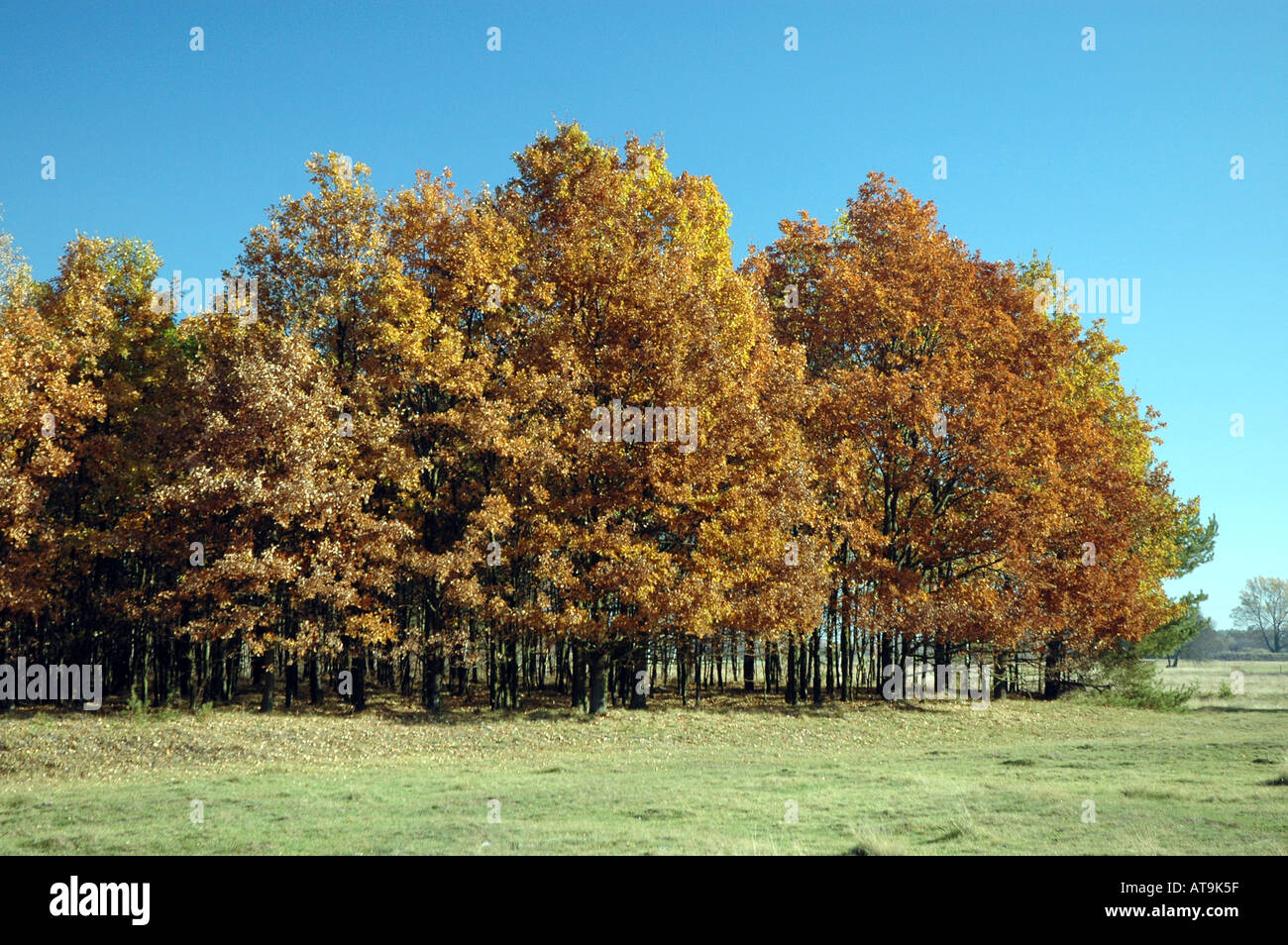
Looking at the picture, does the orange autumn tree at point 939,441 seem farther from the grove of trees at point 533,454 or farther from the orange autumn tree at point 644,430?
the orange autumn tree at point 644,430

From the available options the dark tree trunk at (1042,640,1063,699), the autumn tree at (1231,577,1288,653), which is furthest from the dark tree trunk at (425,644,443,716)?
the autumn tree at (1231,577,1288,653)

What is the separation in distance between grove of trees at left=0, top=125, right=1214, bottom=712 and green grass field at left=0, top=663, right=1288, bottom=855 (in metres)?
3.03

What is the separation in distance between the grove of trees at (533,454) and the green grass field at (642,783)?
3.03m

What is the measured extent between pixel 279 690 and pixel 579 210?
2282cm

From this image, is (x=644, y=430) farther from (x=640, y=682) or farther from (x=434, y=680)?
(x=434, y=680)

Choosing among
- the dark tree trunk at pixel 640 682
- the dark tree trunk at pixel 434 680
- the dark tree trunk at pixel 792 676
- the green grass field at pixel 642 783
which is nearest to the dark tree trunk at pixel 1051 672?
the green grass field at pixel 642 783

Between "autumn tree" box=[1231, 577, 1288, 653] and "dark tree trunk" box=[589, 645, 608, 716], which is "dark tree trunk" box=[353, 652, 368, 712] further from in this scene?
"autumn tree" box=[1231, 577, 1288, 653]

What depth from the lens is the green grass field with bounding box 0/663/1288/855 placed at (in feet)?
37.9

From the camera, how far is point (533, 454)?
25625mm

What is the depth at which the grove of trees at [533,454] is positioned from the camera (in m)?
25.4

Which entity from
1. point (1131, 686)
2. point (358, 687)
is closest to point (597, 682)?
point (358, 687)

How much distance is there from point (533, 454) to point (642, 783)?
11156 mm
